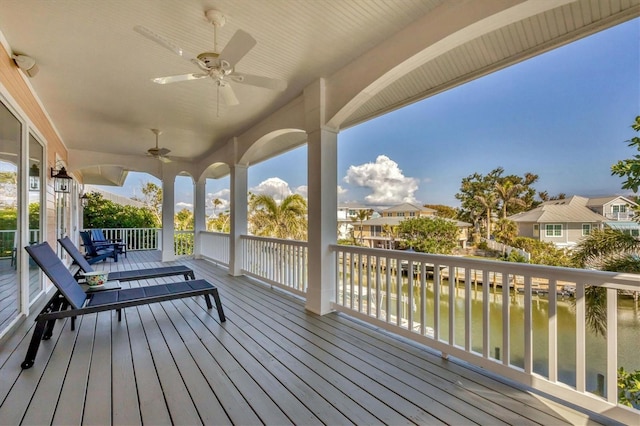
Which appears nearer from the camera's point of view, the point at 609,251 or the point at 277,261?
the point at 609,251

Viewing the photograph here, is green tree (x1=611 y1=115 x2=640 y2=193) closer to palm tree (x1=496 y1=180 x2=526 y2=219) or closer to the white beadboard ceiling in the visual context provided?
palm tree (x1=496 y1=180 x2=526 y2=219)

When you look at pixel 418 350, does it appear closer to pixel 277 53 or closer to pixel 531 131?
pixel 277 53

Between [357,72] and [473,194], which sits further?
[473,194]

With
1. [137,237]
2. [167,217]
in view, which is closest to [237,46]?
[167,217]

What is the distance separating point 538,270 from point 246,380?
224 cm

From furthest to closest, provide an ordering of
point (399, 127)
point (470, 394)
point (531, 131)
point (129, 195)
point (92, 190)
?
point (129, 195)
point (92, 190)
point (399, 127)
point (531, 131)
point (470, 394)

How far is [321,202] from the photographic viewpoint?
379 cm

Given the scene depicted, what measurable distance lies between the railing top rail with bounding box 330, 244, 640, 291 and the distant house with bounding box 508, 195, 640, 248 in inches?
58.4

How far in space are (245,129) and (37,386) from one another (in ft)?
14.9

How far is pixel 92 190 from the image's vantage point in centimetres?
1379

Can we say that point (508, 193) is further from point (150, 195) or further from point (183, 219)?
point (150, 195)

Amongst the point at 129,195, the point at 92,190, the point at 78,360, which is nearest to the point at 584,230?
the point at 78,360

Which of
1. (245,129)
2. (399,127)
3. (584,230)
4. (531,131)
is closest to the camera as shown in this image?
(584,230)

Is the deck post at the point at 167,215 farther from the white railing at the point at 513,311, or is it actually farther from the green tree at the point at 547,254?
the green tree at the point at 547,254
